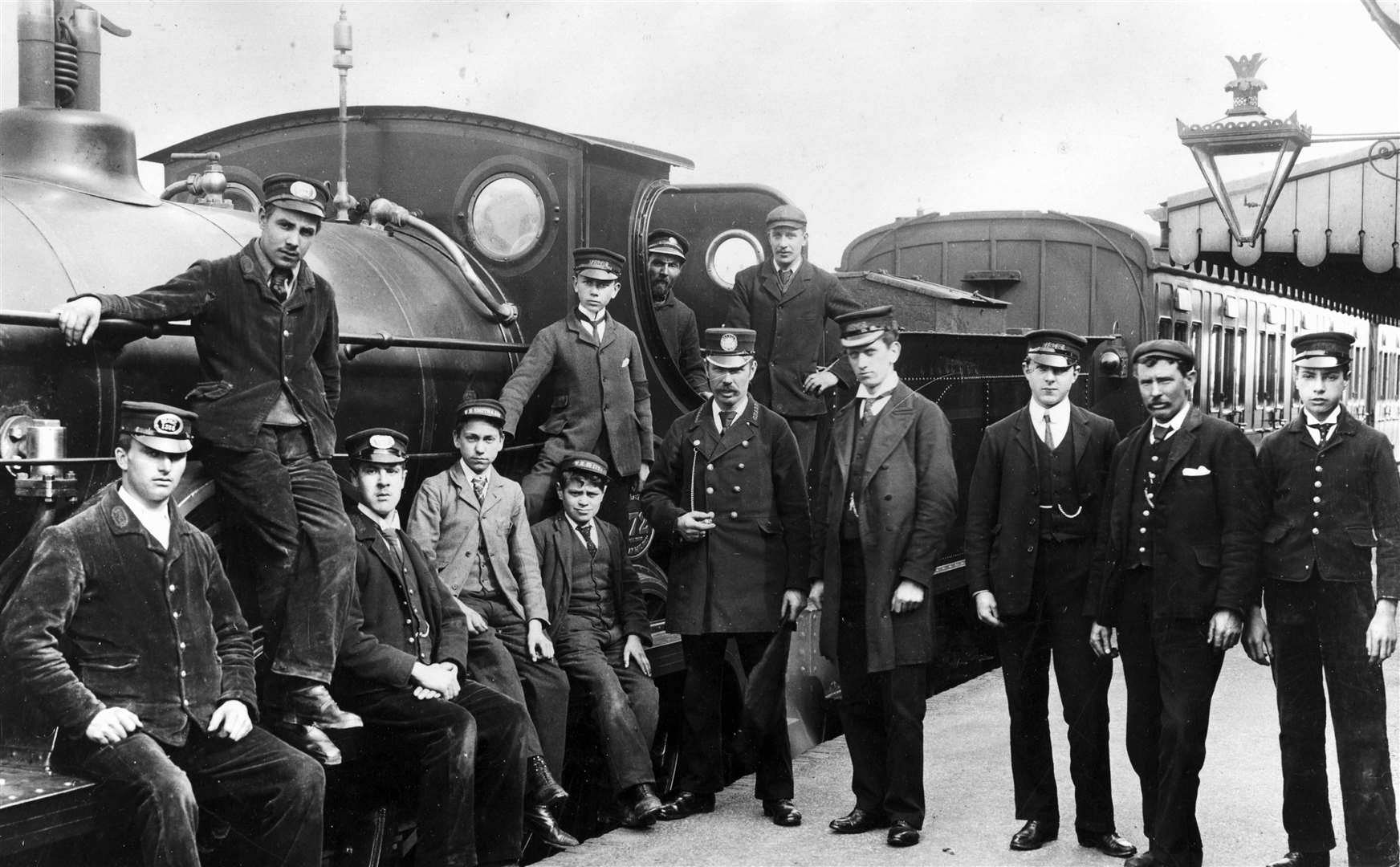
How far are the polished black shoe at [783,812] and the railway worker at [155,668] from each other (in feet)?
6.16

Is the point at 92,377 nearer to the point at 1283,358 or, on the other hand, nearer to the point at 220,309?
the point at 220,309

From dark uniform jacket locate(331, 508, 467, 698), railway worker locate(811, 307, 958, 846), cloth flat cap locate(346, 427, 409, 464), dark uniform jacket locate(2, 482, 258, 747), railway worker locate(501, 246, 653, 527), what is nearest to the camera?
dark uniform jacket locate(2, 482, 258, 747)

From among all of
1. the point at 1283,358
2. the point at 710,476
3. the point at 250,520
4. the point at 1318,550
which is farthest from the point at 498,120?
the point at 1283,358

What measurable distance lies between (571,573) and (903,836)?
158 cm

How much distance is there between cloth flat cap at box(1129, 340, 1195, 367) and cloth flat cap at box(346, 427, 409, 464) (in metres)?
2.45

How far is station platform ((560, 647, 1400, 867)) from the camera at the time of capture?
15.7 ft

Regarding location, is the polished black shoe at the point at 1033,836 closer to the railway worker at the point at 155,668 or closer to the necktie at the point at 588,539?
the necktie at the point at 588,539

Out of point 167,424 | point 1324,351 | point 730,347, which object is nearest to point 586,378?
point 730,347

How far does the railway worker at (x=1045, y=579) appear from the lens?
4.81 meters

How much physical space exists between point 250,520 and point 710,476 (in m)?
1.85

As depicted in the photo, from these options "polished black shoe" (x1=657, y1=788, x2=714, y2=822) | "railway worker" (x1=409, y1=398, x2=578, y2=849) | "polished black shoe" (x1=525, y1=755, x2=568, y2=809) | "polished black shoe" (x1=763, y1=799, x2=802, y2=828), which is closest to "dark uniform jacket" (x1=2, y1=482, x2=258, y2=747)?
"railway worker" (x1=409, y1=398, x2=578, y2=849)

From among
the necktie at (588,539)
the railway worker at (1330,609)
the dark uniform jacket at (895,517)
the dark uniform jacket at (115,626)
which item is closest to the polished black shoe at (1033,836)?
the dark uniform jacket at (895,517)

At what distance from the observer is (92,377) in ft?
13.3

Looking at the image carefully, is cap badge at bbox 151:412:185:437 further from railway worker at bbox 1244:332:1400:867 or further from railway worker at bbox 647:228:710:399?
railway worker at bbox 1244:332:1400:867
